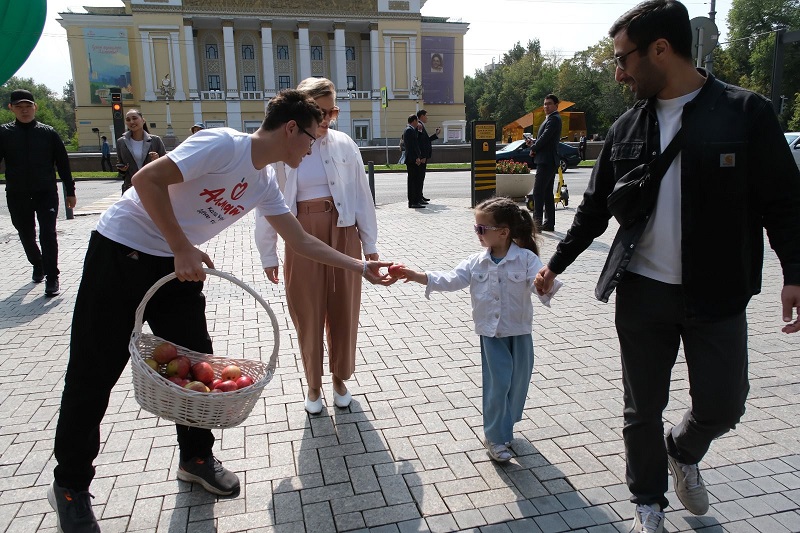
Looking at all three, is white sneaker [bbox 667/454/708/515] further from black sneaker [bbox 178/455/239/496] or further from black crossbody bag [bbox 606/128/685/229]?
black sneaker [bbox 178/455/239/496]

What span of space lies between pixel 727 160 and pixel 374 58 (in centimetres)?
6771

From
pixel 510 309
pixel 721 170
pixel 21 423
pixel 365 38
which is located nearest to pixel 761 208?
pixel 721 170

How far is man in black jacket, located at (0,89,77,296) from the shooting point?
6.82 meters

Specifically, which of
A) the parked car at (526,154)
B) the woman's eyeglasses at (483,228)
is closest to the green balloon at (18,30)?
the woman's eyeglasses at (483,228)

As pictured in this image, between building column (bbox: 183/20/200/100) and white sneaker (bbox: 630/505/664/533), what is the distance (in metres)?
66.7

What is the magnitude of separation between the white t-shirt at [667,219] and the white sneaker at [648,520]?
997mm

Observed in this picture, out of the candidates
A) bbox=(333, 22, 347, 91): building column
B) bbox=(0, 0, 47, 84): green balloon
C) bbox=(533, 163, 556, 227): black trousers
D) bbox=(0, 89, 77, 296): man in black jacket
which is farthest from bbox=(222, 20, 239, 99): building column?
bbox=(0, 0, 47, 84): green balloon

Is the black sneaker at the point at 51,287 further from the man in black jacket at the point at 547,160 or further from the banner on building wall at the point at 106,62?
the banner on building wall at the point at 106,62

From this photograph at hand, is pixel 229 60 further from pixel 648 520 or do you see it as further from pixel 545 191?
pixel 648 520

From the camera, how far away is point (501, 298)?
3199 mm

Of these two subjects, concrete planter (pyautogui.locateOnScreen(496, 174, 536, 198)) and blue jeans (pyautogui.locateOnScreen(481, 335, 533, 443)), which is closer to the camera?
blue jeans (pyautogui.locateOnScreen(481, 335, 533, 443))

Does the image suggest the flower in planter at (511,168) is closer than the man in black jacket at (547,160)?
No

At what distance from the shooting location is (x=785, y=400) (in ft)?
13.1

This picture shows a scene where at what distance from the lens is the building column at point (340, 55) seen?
217 ft
